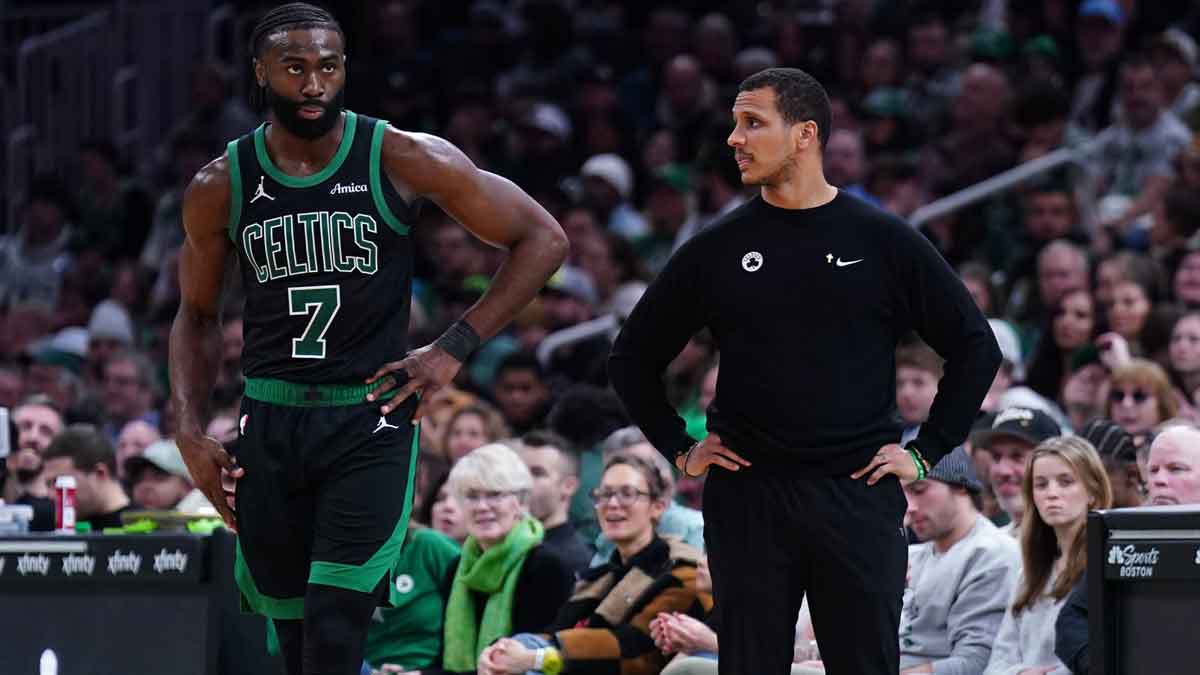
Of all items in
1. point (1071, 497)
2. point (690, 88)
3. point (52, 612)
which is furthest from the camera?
point (690, 88)

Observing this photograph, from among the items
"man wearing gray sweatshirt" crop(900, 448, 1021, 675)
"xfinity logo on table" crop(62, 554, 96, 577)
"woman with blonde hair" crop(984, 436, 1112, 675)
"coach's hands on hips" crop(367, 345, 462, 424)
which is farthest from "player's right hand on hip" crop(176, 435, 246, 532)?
"woman with blonde hair" crop(984, 436, 1112, 675)

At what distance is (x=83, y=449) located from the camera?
31.7 feet

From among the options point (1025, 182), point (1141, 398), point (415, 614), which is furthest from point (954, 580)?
point (1025, 182)

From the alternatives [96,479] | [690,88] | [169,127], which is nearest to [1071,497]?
[96,479]

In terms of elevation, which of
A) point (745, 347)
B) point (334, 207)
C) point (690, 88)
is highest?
point (690, 88)

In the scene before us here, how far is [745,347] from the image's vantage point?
540cm

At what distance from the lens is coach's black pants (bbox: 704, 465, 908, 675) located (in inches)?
209

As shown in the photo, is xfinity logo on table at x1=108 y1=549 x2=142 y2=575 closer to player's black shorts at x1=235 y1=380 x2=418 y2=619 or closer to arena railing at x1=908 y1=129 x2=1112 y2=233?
player's black shorts at x1=235 y1=380 x2=418 y2=619

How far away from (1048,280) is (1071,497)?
3810 millimetres

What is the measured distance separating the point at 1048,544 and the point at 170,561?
9.88ft

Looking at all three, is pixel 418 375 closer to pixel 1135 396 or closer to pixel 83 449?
pixel 1135 396

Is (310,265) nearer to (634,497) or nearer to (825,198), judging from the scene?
(825,198)

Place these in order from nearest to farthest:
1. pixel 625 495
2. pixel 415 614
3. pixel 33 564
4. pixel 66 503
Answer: pixel 33 564, pixel 66 503, pixel 625 495, pixel 415 614

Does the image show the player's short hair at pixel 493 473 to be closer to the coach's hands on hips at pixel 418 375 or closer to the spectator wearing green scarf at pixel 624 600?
the spectator wearing green scarf at pixel 624 600
